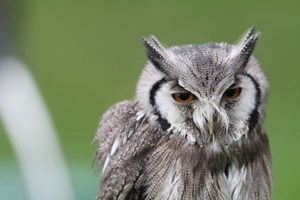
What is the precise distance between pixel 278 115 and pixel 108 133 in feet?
15.6

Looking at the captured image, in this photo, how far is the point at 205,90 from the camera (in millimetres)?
3092

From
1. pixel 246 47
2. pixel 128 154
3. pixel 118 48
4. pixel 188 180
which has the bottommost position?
pixel 188 180

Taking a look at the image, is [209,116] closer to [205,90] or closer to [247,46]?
[205,90]

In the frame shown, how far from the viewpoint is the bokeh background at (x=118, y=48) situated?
8.18 m

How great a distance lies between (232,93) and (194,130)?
19 centimetres

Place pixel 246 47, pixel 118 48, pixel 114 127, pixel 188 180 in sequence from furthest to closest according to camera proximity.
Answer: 1. pixel 118 48
2. pixel 114 127
3. pixel 188 180
4. pixel 246 47

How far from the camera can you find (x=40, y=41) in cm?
1048

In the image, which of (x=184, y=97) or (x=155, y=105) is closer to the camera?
(x=184, y=97)

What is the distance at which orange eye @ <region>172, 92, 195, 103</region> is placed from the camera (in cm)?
315

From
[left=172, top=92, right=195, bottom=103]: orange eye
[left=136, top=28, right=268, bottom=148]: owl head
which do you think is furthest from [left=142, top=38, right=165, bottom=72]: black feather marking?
[left=172, top=92, right=195, bottom=103]: orange eye

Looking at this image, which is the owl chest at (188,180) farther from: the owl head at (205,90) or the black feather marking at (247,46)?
the black feather marking at (247,46)

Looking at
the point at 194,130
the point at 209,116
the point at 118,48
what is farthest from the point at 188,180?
the point at 118,48

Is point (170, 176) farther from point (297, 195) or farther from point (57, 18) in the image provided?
point (57, 18)

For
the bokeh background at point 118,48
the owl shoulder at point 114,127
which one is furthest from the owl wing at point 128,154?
the bokeh background at point 118,48
